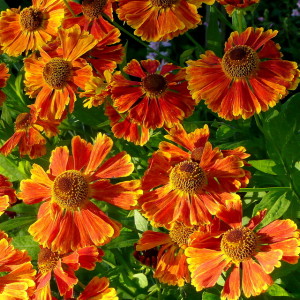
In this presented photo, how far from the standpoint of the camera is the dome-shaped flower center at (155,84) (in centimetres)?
151

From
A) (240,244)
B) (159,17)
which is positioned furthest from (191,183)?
(159,17)

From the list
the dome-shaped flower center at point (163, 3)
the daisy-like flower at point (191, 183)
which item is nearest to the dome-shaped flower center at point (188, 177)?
the daisy-like flower at point (191, 183)

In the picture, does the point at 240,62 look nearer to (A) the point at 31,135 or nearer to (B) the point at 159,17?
(B) the point at 159,17

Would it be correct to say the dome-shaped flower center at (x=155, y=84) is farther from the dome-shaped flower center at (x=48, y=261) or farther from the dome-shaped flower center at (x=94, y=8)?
the dome-shaped flower center at (x=48, y=261)

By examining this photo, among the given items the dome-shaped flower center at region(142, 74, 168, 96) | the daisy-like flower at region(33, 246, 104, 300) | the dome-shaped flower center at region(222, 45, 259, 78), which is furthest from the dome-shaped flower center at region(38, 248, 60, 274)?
the dome-shaped flower center at region(222, 45, 259, 78)

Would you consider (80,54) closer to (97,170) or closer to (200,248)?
(97,170)

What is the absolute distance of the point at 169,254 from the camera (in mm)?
1368

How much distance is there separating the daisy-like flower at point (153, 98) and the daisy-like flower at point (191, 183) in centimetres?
13

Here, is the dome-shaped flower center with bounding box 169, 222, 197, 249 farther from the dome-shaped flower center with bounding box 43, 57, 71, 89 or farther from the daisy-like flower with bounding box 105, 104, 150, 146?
the dome-shaped flower center with bounding box 43, 57, 71, 89

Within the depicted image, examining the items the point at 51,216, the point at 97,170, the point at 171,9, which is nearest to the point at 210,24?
the point at 171,9

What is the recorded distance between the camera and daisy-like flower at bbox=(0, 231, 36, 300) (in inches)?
47.9

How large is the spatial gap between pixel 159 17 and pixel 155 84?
17cm

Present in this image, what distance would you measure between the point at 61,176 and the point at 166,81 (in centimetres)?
41

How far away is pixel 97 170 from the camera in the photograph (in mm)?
1388
